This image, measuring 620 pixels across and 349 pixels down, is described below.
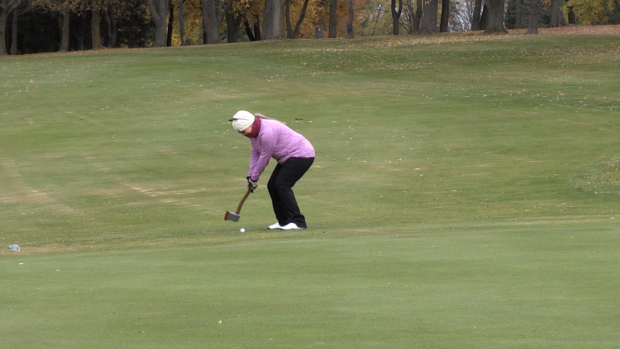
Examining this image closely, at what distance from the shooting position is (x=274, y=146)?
11.5 m

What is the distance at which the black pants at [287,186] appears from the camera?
38.3 ft

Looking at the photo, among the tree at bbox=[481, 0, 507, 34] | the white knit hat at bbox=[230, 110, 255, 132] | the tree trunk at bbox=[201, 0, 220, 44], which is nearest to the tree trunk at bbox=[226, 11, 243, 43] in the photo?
the tree trunk at bbox=[201, 0, 220, 44]

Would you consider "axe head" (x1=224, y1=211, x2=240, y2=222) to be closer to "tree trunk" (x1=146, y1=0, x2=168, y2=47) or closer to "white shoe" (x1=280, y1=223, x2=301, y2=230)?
"white shoe" (x1=280, y1=223, x2=301, y2=230)

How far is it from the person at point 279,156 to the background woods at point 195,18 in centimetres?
3689

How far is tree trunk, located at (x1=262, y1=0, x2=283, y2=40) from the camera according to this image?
2243 inches

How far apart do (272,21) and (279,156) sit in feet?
153

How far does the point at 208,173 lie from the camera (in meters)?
18.9

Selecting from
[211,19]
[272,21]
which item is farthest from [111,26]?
[272,21]

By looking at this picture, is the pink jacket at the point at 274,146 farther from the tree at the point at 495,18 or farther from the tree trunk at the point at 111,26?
the tree trunk at the point at 111,26

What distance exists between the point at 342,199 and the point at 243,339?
10338mm

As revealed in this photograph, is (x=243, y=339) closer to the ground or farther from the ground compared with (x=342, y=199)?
farther from the ground

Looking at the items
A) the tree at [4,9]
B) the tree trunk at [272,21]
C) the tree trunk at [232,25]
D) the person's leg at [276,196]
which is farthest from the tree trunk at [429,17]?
the person's leg at [276,196]

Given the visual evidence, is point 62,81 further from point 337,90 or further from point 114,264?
point 114,264

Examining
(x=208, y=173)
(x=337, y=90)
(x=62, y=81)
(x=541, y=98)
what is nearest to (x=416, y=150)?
(x=208, y=173)
